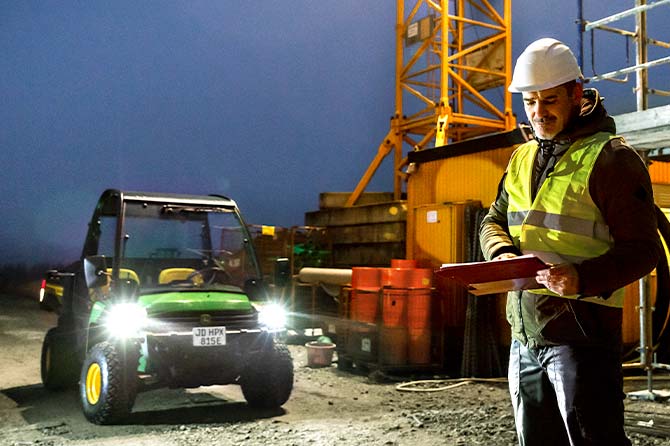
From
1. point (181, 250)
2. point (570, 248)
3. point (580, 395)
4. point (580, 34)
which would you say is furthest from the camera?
point (580, 34)

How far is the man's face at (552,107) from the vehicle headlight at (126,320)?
4.63m

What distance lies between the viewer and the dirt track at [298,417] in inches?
224

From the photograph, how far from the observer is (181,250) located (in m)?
7.16

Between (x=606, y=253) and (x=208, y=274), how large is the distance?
5.47 meters

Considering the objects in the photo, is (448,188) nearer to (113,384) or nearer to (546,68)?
(113,384)

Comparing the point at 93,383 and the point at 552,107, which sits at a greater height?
the point at 552,107

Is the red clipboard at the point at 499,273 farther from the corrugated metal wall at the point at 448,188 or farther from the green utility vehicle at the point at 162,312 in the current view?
the corrugated metal wall at the point at 448,188

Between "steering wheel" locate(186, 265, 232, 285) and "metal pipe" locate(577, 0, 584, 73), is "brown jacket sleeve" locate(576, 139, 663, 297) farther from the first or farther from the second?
"metal pipe" locate(577, 0, 584, 73)

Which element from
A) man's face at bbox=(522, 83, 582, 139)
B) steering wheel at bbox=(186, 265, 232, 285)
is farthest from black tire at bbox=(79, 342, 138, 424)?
man's face at bbox=(522, 83, 582, 139)

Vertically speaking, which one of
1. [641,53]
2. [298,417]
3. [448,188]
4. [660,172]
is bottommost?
[298,417]

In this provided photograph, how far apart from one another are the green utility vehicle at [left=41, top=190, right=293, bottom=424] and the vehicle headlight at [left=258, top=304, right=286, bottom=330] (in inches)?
0.4

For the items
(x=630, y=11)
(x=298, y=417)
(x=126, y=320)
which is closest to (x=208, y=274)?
(x=126, y=320)

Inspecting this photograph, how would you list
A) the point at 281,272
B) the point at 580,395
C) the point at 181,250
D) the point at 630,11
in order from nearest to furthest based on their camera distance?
1. the point at 580,395
2. the point at 630,11
3. the point at 281,272
4. the point at 181,250

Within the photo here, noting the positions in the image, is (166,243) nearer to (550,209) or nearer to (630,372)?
(550,209)
